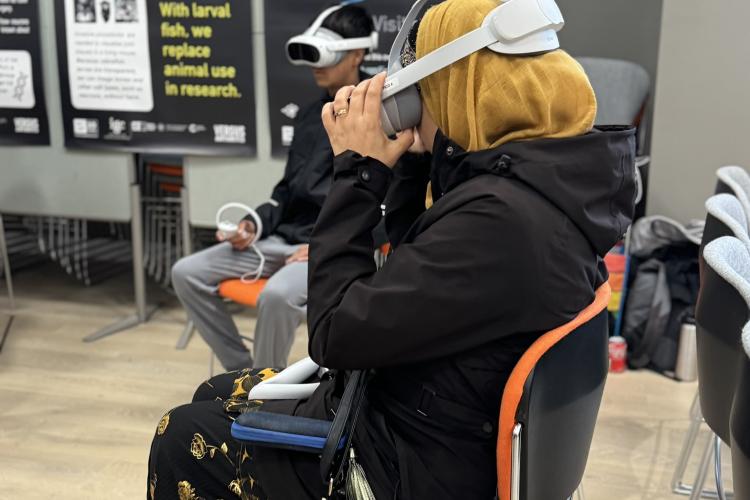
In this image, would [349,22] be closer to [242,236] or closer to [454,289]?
[242,236]

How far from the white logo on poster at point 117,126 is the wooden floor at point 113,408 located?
828mm

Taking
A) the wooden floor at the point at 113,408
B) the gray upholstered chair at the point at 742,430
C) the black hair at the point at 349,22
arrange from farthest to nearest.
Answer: the black hair at the point at 349,22 < the wooden floor at the point at 113,408 < the gray upholstered chair at the point at 742,430

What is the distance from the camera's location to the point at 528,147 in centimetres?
112

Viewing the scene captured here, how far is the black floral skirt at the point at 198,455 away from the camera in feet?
4.55

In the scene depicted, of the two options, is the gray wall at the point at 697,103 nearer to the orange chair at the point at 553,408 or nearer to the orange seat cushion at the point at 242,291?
the orange seat cushion at the point at 242,291

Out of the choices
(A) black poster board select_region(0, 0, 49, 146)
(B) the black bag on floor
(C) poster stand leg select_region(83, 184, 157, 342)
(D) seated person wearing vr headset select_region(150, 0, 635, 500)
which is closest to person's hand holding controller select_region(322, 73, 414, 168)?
(D) seated person wearing vr headset select_region(150, 0, 635, 500)

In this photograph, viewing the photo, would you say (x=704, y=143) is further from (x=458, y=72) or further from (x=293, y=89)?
(x=458, y=72)

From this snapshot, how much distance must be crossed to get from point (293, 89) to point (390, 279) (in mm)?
2178

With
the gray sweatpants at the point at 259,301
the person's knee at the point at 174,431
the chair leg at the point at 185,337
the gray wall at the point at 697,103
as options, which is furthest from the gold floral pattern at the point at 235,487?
the gray wall at the point at 697,103

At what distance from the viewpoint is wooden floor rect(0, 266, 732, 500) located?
7.45ft

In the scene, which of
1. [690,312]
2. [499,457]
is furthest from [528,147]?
[690,312]

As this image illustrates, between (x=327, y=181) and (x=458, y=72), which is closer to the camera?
(x=458, y=72)

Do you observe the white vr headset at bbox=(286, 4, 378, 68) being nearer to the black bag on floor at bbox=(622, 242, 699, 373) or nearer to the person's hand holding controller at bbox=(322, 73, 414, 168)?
the person's hand holding controller at bbox=(322, 73, 414, 168)

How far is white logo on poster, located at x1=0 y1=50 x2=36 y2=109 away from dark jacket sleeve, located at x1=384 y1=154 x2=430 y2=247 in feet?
8.27
